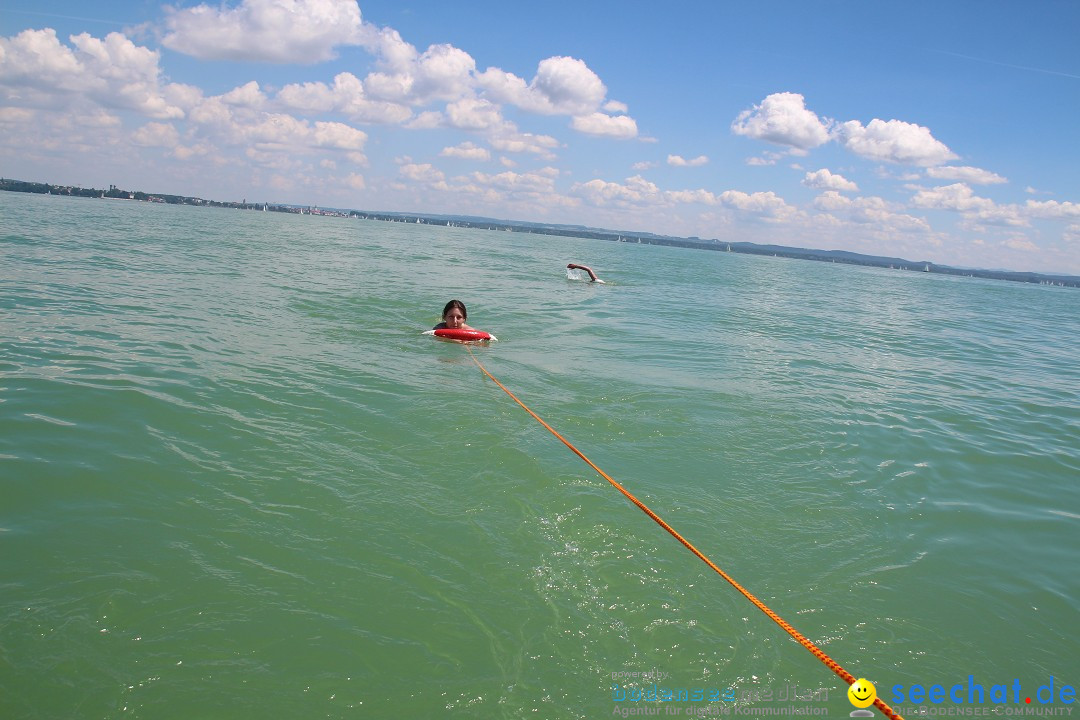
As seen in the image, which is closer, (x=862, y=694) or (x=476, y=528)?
(x=862, y=694)

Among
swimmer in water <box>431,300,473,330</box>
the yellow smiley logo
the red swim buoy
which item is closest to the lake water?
the yellow smiley logo

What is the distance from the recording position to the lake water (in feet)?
14.5

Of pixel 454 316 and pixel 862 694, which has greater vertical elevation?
pixel 454 316

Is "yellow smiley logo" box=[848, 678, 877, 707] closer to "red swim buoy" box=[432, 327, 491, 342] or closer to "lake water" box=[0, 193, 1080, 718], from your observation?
"lake water" box=[0, 193, 1080, 718]

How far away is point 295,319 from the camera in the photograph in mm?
16250

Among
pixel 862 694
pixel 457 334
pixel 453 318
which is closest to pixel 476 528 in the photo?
pixel 862 694

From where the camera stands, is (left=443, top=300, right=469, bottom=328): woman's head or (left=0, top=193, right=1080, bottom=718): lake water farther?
(left=443, top=300, right=469, bottom=328): woman's head

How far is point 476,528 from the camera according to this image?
634cm

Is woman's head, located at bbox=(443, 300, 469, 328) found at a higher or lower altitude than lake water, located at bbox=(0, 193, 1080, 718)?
higher

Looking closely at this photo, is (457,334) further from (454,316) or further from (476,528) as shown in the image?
(476,528)

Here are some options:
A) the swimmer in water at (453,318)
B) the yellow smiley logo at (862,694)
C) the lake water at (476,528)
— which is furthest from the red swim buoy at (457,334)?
the yellow smiley logo at (862,694)

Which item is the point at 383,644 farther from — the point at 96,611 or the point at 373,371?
the point at 373,371

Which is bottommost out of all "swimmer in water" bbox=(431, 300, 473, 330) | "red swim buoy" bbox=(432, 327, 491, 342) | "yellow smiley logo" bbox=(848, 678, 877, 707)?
"yellow smiley logo" bbox=(848, 678, 877, 707)

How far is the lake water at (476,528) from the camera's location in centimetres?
443
